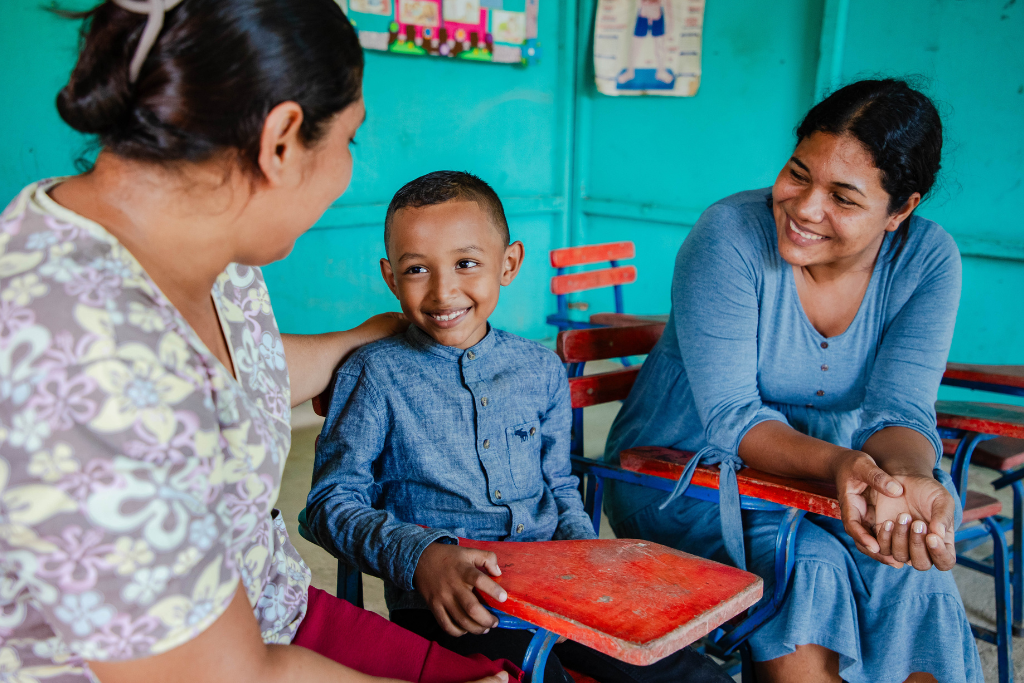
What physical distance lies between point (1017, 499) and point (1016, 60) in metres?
2.14

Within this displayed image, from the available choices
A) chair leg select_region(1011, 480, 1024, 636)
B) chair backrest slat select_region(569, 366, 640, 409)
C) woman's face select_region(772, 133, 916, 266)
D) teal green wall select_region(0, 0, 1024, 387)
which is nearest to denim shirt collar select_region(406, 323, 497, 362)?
chair backrest slat select_region(569, 366, 640, 409)

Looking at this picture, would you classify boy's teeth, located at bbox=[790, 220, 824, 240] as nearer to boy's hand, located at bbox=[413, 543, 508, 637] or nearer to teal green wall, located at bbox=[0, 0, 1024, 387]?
boy's hand, located at bbox=[413, 543, 508, 637]

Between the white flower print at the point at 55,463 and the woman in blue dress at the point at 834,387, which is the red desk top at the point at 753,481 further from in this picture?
the white flower print at the point at 55,463

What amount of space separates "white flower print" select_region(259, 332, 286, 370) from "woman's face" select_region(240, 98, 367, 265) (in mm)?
218

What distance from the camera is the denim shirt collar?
1470 millimetres

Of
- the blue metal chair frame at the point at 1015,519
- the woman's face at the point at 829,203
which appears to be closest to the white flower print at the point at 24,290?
the woman's face at the point at 829,203

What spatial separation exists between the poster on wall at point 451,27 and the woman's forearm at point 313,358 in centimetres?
304

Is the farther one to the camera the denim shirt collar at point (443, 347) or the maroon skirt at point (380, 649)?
the denim shirt collar at point (443, 347)

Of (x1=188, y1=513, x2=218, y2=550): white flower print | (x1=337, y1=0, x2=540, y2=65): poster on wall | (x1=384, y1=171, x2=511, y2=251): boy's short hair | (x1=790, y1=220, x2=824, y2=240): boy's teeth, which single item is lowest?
(x1=188, y1=513, x2=218, y2=550): white flower print

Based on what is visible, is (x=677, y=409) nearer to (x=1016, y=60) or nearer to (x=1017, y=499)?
(x=1017, y=499)

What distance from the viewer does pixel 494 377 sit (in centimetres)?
150

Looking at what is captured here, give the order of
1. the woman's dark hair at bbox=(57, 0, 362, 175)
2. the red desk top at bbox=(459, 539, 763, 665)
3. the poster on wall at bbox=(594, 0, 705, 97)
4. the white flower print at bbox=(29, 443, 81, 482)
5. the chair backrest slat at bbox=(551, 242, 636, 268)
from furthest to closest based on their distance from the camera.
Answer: the poster on wall at bbox=(594, 0, 705, 97) → the chair backrest slat at bbox=(551, 242, 636, 268) → the red desk top at bbox=(459, 539, 763, 665) → the woman's dark hair at bbox=(57, 0, 362, 175) → the white flower print at bbox=(29, 443, 81, 482)

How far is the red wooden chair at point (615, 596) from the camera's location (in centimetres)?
92

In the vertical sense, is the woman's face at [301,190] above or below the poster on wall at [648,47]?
below
